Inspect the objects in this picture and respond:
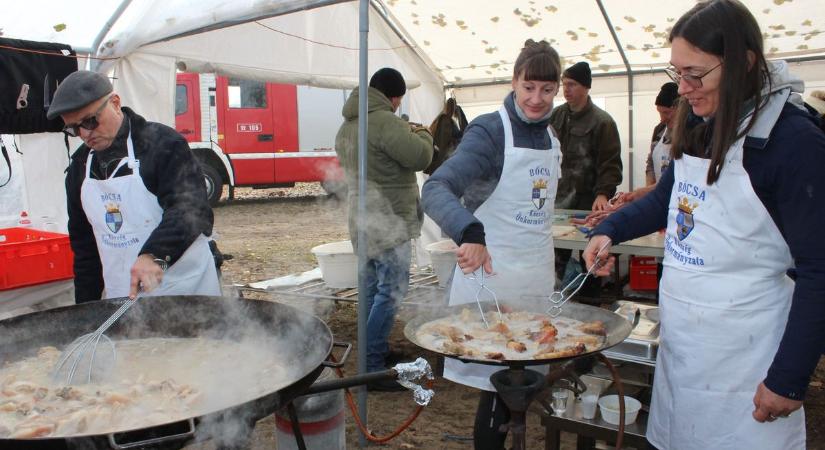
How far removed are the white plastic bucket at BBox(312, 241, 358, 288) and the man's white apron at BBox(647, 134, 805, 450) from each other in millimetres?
3688

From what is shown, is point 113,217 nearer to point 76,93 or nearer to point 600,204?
point 76,93

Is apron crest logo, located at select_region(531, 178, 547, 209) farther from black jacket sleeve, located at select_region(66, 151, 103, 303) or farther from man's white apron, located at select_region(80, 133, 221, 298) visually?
black jacket sleeve, located at select_region(66, 151, 103, 303)

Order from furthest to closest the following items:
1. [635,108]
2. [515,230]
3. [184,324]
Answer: [635,108] < [515,230] < [184,324]

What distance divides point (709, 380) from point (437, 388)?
2.74 m

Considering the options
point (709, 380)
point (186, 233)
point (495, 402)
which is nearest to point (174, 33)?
point (186, 233)

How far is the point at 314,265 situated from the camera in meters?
7.67

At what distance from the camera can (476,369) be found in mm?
2473

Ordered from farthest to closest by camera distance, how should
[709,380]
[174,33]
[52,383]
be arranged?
[174,33]
[52,383]
[709,380]

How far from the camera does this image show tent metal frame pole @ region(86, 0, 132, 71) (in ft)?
13.7

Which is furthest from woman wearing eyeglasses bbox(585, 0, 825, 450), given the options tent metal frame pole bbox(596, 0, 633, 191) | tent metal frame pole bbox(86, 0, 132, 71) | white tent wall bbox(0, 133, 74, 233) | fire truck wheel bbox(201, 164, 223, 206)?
fire truck wheel bbox(201, 164, 223, 206)

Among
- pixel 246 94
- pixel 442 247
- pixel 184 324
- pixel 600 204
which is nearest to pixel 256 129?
pixel 246 94

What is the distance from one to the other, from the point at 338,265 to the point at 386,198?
1.26 metres

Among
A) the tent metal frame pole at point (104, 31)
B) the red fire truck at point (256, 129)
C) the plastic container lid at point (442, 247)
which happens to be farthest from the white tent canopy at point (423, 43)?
the red fire truck at point (256, 129)

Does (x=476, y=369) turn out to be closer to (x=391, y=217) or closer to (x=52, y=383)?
(x=52, y=383)
